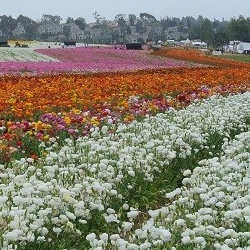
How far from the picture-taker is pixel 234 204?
5191 millimetres

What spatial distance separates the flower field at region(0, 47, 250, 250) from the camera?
4949 millimetres

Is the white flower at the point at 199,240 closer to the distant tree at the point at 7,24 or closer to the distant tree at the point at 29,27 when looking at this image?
the distant tree at the point at 29,27

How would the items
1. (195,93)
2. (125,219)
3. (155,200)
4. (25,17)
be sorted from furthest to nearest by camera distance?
(25,17) < (195,93) < (155,200) < (125,219)

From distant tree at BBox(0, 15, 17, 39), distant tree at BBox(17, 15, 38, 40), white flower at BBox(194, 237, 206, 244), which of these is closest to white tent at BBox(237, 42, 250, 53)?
white flower at BBox(194, 237, 206, 244)

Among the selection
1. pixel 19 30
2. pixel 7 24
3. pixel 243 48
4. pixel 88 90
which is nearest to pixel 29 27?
pixel 7 24

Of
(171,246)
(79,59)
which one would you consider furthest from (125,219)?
(79,59)

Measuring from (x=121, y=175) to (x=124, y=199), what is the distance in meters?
0.60

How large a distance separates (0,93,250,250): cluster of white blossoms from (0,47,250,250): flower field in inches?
0.5

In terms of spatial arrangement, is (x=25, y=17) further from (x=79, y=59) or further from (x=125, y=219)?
(x=125, y=219)

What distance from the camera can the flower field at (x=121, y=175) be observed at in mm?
4949

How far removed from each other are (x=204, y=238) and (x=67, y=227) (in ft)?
4.30

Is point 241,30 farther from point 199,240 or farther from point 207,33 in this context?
point 199,240

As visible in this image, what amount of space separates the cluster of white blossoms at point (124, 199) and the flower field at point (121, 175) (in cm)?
1

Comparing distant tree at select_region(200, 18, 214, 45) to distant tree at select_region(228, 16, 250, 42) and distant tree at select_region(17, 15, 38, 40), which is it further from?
distant tree at select_region(17, 15, 38, 40)
